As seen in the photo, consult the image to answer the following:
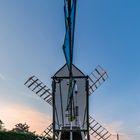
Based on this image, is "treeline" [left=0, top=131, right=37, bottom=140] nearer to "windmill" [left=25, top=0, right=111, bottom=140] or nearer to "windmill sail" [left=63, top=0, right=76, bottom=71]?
"windmill" [left=25, top=0, right=111, bottom=140]

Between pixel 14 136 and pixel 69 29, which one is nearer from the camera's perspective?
→ pixel 69 29

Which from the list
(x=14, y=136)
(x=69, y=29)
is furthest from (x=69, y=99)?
(x=14, y=136)

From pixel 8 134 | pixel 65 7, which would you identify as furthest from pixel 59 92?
pixel 8 134

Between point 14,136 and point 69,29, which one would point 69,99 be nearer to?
point 69,29

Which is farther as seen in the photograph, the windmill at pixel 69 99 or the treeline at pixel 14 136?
the treeline at pixel 14 136

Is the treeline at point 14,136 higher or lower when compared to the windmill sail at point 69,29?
higher

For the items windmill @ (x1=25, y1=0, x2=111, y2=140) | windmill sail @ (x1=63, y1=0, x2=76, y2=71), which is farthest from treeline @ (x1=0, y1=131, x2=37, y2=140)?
windmill sail @ (x1=63, y1=0, x2=76, y2=71)

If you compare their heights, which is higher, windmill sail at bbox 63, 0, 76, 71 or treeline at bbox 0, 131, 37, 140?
treeline at bbox 0, 131, 37, 140

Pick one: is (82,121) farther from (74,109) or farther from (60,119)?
(74,109)

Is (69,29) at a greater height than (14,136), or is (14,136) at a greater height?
(14,136)

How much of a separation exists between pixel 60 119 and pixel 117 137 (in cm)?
2453

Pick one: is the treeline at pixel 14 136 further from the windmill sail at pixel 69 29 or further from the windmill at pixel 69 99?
the windmill sail at pixel 69 29

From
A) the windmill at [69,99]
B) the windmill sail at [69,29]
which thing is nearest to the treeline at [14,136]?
the windmill at [69,99]

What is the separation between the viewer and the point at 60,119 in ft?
52.7
